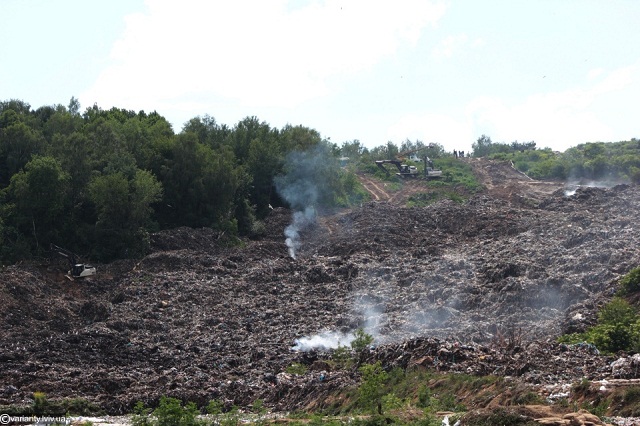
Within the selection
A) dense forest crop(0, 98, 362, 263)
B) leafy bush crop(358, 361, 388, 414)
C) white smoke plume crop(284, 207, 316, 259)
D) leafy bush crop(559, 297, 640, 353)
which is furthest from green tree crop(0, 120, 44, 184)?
leafy bush crop(358, 361, 388, 414)

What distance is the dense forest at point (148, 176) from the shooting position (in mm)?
33781

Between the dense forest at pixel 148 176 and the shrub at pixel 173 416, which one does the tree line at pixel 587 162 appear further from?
the shrub at pixel 173 416

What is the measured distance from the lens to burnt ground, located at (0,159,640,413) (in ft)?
63.1

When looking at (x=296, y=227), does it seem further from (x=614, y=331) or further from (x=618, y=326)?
(x=614, y=331)

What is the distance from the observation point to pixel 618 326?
1914 centimetres

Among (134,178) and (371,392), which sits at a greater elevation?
(134,178)

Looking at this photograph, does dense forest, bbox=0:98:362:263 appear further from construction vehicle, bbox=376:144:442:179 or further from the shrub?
the shrub

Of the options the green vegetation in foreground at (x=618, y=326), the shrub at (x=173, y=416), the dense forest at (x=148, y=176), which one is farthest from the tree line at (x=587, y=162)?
the shrub at (x=173, y=416)

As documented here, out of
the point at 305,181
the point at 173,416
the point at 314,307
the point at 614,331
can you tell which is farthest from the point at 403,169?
the point at 173,416

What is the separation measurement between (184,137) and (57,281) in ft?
38.9

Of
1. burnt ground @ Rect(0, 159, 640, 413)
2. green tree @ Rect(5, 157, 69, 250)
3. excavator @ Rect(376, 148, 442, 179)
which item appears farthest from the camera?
excavator @ Rect(376, 148, 442, 179)

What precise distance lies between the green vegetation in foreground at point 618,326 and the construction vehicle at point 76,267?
16.4 meters

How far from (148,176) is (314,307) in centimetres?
1130

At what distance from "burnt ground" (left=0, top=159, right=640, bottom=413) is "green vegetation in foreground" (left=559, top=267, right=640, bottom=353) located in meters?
0.54
